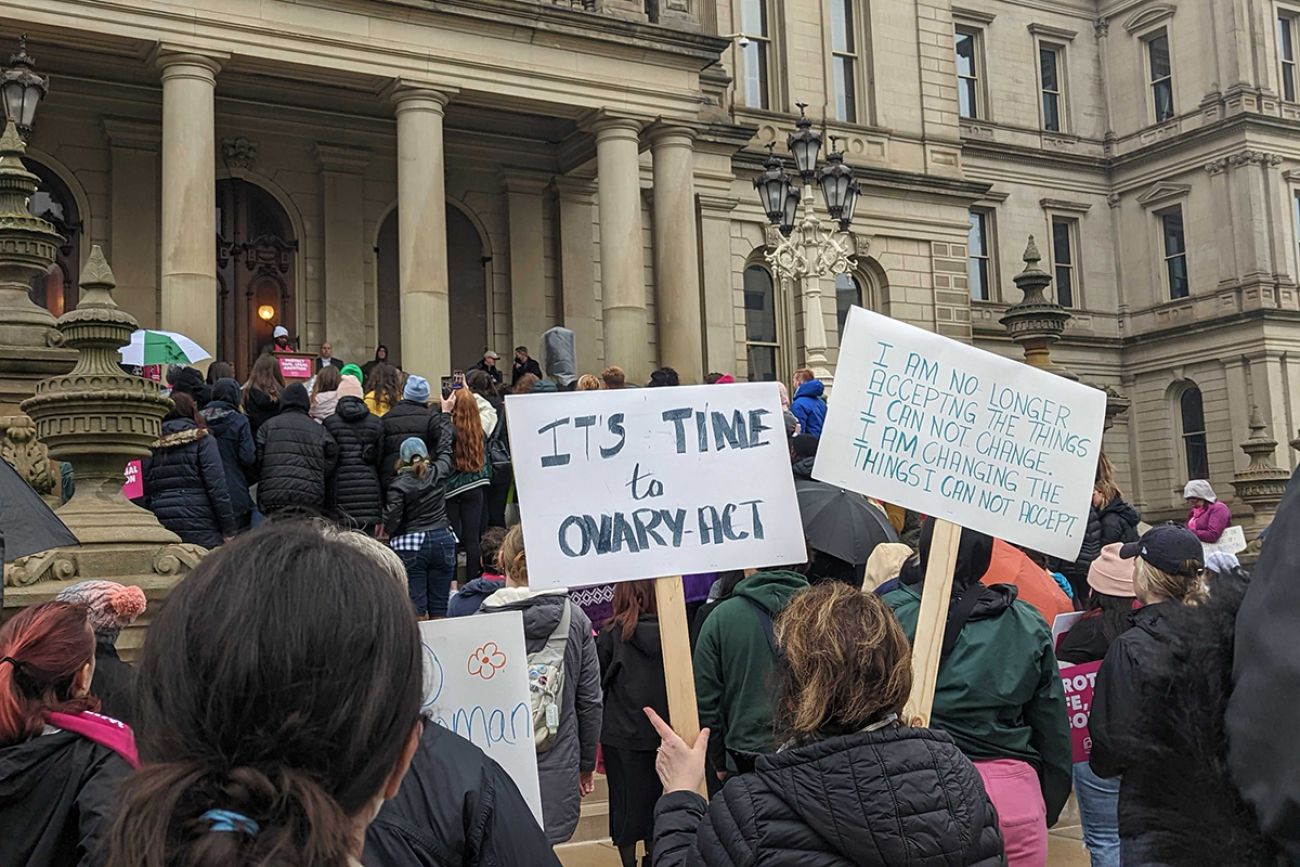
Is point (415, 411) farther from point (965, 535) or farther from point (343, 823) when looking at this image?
point (343, 823)

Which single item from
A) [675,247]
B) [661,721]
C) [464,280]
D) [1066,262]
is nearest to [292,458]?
[661,721]

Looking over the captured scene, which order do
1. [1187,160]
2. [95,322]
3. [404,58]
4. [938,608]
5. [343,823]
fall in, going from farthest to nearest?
[1187,160]
[404,58]
[95,322]
[938,608]
[343,823]

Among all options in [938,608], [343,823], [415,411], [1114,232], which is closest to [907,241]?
[1114,232]

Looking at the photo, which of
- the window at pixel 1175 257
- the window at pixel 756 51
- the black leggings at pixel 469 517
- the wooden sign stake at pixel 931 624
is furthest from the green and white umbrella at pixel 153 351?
the window at pixel 1175 257

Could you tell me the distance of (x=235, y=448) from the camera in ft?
34.1

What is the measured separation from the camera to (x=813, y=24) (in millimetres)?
27609

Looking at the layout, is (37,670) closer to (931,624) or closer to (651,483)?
(651,483)

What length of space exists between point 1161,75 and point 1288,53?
3.96 meters

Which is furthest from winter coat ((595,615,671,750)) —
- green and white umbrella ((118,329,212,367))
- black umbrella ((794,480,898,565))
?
green and white umbrella ((118,329,212,367))

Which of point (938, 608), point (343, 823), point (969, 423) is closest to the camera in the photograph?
point (343, 823)

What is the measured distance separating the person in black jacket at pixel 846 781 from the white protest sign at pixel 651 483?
137 centimetres

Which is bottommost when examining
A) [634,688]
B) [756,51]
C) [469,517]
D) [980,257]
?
[634,688]

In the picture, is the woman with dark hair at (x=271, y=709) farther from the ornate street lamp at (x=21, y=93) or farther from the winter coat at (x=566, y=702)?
the ornate street lamp at (x=21, y=93)

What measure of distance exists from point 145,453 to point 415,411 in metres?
3.56
